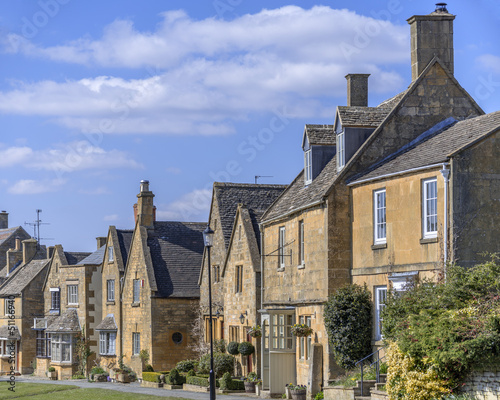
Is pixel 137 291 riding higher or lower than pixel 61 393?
higher

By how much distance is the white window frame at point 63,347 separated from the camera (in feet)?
181

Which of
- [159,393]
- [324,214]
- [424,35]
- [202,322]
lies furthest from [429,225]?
[202,322]

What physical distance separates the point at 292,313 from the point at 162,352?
16.2 m

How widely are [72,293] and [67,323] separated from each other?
228 cm

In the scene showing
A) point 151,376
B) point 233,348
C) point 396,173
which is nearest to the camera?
point 396,173

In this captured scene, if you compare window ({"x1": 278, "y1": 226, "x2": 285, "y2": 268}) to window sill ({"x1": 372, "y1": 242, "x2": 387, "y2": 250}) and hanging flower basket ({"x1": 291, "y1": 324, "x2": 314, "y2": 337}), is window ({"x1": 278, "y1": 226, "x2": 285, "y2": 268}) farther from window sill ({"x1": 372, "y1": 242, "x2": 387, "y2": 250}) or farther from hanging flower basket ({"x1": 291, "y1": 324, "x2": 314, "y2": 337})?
window sill ({"x1": 372, "y1": 242, "x2": 387, "y2": 250})

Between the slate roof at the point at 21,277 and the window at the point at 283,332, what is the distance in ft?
109

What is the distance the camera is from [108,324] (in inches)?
2077

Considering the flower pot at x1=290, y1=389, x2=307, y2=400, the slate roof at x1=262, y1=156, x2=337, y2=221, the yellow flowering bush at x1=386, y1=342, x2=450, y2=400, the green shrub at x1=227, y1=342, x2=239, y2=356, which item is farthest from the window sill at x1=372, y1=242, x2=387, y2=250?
the green shrub at x1=227, y1=342, x2=239, y2=356

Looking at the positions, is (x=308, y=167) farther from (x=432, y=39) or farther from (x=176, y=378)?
(x=176, y=378)

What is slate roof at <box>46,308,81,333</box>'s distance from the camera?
181 ft

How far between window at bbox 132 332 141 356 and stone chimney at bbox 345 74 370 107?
21067 millimetres

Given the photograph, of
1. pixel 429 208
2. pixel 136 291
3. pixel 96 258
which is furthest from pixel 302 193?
pixel 96 258

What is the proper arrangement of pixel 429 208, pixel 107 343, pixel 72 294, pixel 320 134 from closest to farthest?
pixel 429 208 → pixel 320 134 → pixel 107 343 → pixel 72 294
